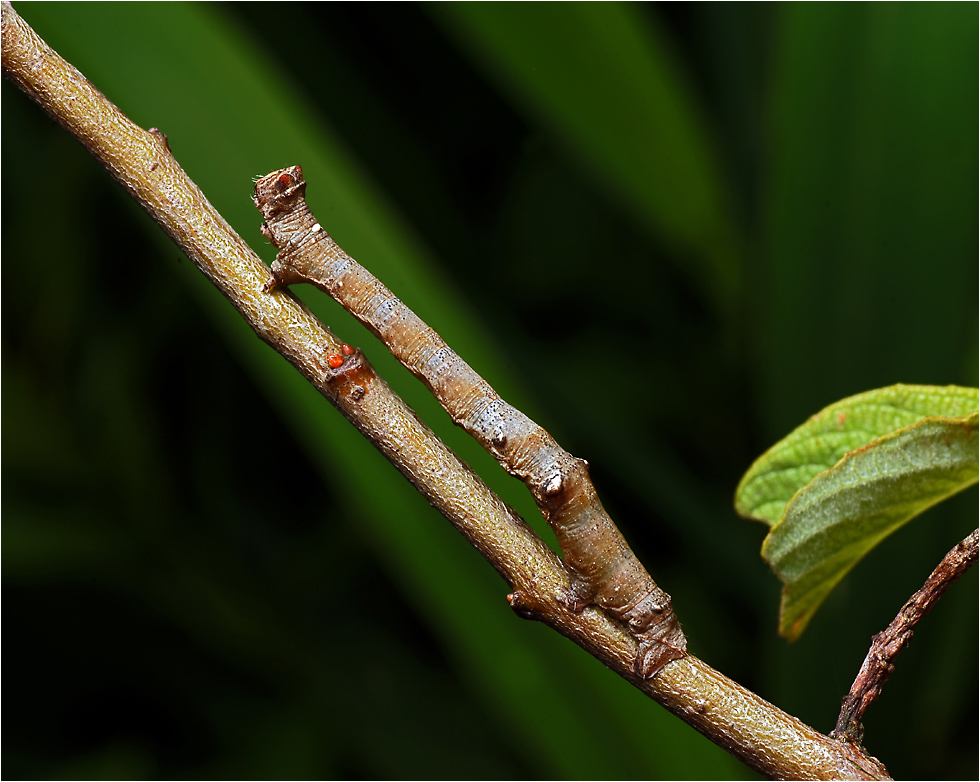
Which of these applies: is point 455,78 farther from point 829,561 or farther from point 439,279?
point 829,561

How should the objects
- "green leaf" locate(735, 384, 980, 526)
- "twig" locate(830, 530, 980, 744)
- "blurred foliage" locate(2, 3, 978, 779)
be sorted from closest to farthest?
"twig" locate(830, 530, 980, 744)
"green leaf" locate(735, 384, 980, 526)
"blurred foliage" locate(2, 3, 978, 779)

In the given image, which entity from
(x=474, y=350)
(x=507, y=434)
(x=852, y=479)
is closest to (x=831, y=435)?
(x=852, y=479)

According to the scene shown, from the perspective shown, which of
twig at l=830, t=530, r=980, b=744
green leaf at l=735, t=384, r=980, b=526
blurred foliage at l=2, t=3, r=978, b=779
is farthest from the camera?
blurred foliage at l=2, t=3, r=978, b=779

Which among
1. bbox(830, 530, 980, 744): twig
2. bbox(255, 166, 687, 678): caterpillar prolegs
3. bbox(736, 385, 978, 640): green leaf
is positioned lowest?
bbox(830, 530, 980, 744): twig

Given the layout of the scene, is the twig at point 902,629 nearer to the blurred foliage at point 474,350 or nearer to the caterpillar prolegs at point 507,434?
the caterpillar prolegs at point 507,434

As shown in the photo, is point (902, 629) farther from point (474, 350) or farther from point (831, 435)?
point (474, 350)

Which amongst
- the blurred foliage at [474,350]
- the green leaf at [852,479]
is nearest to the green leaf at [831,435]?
the green leaf at [852,479]

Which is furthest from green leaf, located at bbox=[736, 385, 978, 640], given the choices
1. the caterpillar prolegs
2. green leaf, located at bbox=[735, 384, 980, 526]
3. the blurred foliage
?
the blurred foliage

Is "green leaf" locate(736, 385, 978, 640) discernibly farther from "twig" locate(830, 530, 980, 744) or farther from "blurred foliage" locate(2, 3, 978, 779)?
"blurred foliage" locate(2, 3, 978, 779)
